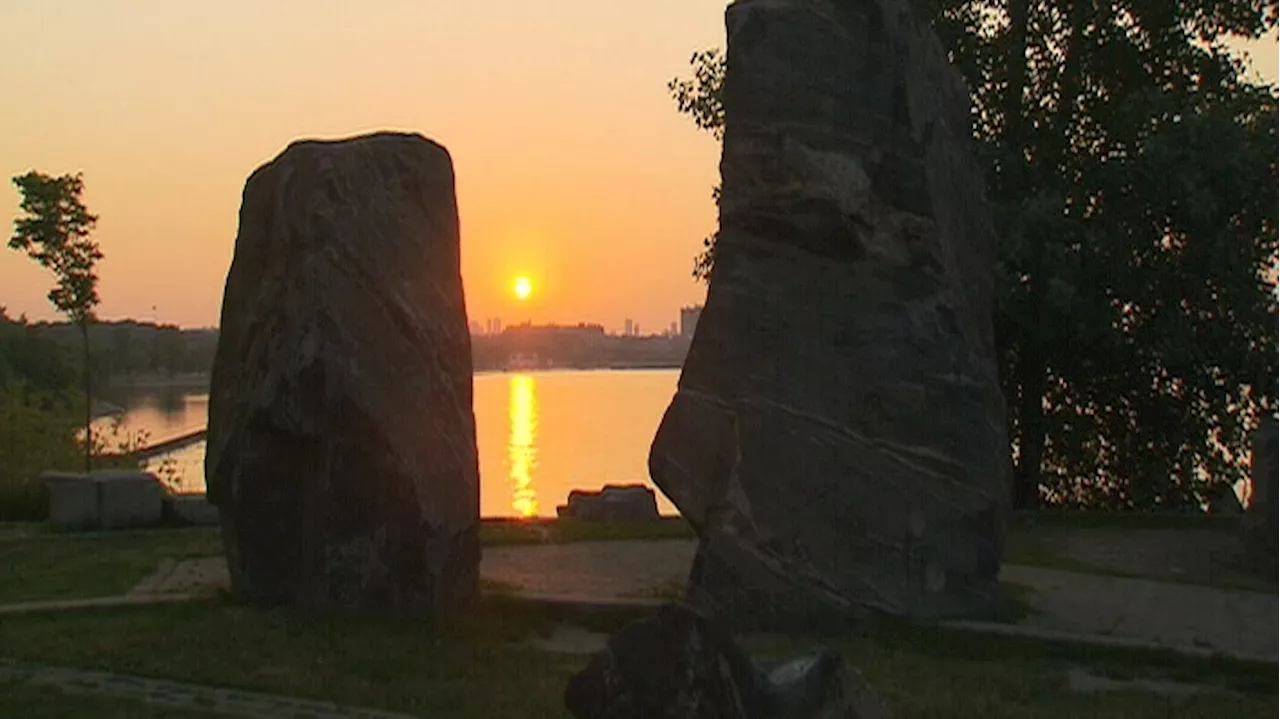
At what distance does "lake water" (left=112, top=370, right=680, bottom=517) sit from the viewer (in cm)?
2492

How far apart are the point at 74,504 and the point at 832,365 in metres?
8.29

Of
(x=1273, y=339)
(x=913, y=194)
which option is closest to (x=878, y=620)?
(x=913, y=194)

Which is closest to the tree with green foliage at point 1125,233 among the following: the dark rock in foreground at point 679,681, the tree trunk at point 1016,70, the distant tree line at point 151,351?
the tree trunk at point 1016,70

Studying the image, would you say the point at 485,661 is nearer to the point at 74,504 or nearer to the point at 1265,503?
the point at 74,504

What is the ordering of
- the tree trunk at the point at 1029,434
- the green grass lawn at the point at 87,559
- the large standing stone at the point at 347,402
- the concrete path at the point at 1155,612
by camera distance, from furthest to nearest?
the tree trunk at the point at 1029,434
the green grass lawn at the point at 87,559
the concrete path at the point at 1155,612
the large standing stone at the point at 347,402

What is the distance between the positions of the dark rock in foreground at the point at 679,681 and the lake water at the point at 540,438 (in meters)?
6.05

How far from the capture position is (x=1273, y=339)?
17.5 m

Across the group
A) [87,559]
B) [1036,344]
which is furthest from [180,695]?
[1036,344]

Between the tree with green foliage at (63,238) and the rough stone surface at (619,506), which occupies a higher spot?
the tree with green foliage at (63,238)

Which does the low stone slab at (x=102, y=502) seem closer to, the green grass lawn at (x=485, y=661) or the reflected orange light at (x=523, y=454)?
the reflected orange light at (x=523, y=454)

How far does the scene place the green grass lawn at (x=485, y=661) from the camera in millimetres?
7449

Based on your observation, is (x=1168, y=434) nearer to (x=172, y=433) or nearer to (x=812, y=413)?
(x=812, y=413)

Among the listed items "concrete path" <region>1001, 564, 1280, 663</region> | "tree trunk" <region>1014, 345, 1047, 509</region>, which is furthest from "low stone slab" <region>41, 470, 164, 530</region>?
"tree trunk" <region>1014, 345, 1047, 509</region>

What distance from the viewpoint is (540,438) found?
143ft
